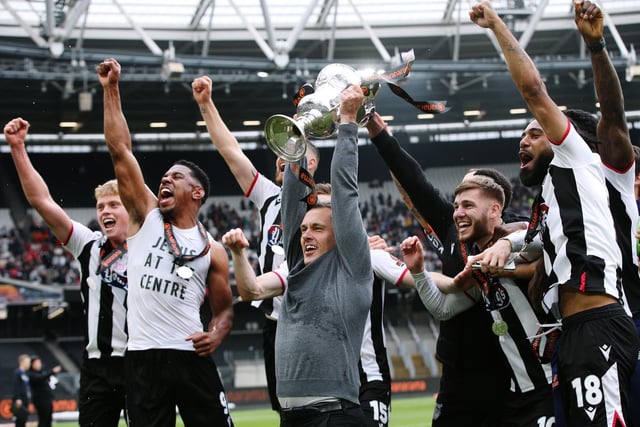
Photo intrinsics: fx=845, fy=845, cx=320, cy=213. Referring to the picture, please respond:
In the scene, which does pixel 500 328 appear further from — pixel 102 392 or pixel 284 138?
pixel 102 392

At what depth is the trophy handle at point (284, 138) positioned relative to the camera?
432cm

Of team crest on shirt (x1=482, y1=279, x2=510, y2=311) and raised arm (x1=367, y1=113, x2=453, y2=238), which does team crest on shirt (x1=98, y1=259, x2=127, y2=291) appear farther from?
team crest on shirt (x1=482, y1=279, x2=510, y2=311)

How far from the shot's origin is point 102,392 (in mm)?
6215

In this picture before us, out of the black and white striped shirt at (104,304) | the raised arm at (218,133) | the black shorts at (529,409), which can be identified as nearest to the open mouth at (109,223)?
the black and white striped shirt at (104,304)

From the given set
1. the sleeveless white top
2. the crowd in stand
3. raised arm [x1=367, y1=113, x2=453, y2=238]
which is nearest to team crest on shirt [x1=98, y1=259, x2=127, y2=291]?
the sleeveless white top

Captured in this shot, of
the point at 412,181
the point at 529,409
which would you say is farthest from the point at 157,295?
the point at 529,409

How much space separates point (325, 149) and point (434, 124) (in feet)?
16.2

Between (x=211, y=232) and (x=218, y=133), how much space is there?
28.5 m

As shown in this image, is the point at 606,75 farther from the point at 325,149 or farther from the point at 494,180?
the point at 325,149

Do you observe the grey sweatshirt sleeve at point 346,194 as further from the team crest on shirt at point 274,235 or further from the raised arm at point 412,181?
the team crest on shirt at point 274,235

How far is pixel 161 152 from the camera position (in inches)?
1454

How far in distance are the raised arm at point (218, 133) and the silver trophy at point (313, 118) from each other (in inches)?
62.8

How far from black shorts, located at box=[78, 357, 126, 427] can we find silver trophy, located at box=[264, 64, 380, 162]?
265 centimetres

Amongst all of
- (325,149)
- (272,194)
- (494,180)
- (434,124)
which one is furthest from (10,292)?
(494,180)
